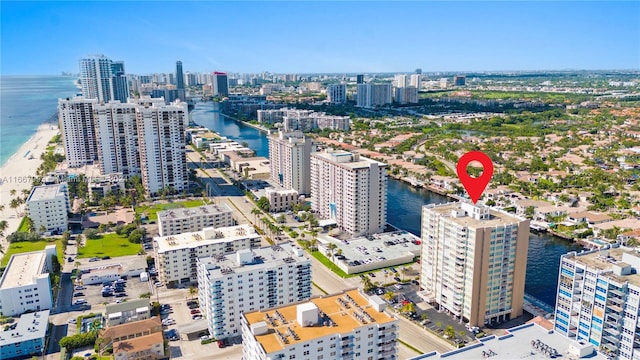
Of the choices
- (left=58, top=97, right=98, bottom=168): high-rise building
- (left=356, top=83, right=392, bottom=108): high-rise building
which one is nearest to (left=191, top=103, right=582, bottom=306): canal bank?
(left=58, top=97, right=98, bottom=168): high-rise building

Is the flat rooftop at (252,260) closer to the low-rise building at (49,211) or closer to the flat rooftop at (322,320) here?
the flat rooftop at (322,320)

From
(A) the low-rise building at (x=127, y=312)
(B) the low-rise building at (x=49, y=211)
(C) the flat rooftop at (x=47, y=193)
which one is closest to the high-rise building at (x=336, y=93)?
(C) the flat rooftop at (x=47, y=193)

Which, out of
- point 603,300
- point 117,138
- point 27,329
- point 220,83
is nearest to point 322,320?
point 603,300

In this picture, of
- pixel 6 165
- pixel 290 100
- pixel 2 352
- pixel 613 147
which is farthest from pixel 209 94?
pixel 2 352

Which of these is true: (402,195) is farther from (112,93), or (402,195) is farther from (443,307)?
(112,93)

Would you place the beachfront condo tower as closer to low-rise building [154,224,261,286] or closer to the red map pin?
low-rise building [154,224,261,286]

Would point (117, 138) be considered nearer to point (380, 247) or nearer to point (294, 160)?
point (294, 160)

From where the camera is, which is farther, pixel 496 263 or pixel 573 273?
pixel 496 263
